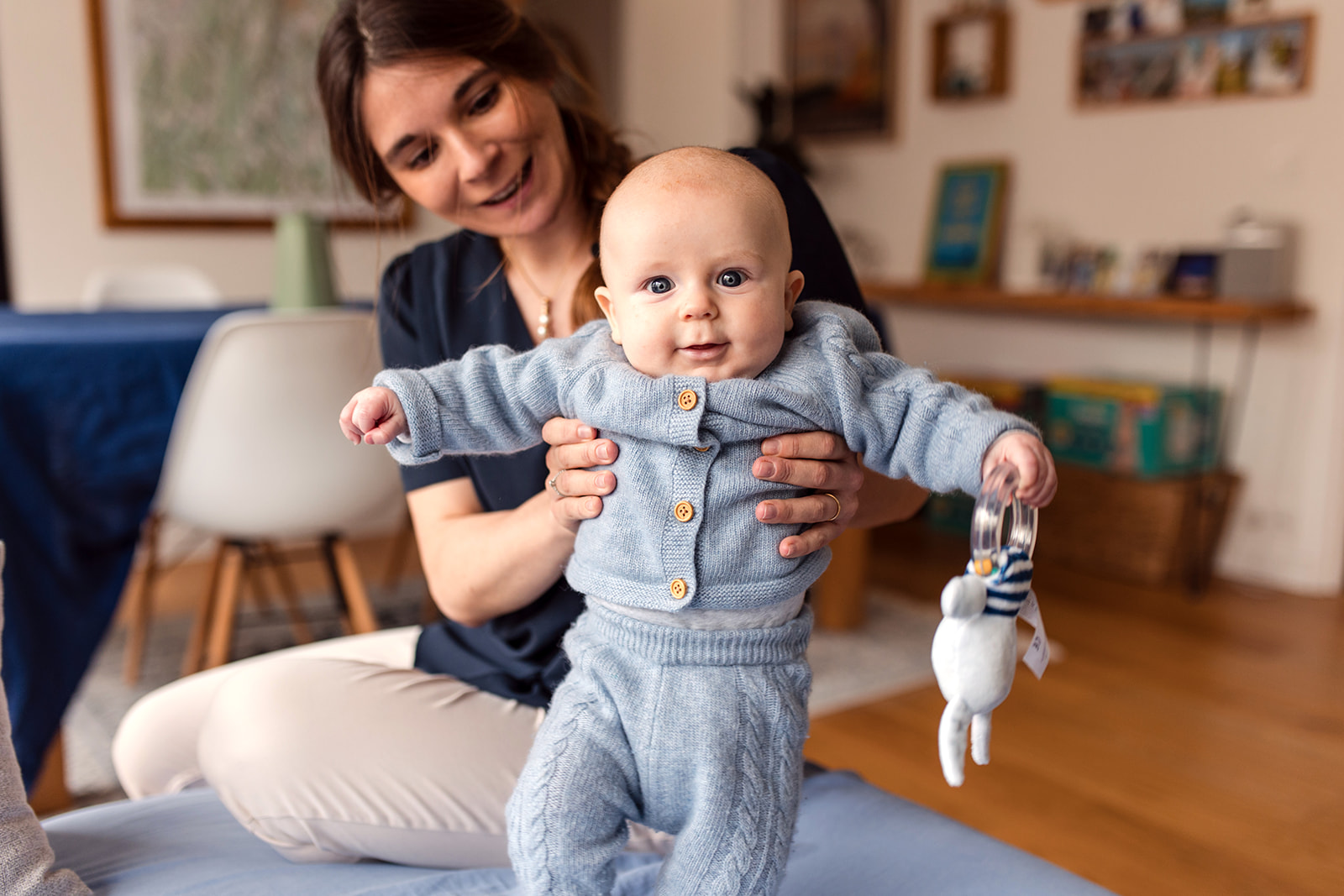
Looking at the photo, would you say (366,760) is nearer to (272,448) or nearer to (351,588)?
(272,448)

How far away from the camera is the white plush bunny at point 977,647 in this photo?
2.49ft

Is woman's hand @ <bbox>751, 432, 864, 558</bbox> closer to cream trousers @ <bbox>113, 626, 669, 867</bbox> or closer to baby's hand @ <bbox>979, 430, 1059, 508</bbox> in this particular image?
baby's hand @ <bbox>979, 430, 1059, 508</bbox>

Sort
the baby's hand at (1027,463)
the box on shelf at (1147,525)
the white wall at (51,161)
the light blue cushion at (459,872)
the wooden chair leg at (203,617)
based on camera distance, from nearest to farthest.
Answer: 1. the baby's hand at (1027,463)
2. the light blue cushion at (459,872)
3. the wooden chair leg at (203,617)
4. the box on shelf at (1147,525)
5. the white wall at (51,161)

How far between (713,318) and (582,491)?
0.59 feet

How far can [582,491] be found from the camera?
911mm

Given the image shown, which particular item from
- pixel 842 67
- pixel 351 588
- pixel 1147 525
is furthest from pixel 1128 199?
pixel 351 588

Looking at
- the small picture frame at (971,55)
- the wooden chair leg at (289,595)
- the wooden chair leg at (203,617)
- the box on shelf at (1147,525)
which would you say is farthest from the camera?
the small picture frame at (971,55)

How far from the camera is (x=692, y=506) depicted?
0.86 metres

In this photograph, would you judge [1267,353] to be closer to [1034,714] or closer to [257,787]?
[1034,714]

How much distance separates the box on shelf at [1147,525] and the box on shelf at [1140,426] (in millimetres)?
47

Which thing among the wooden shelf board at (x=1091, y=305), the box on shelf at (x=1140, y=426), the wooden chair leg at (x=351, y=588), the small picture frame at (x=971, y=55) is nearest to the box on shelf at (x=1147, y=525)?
the box on shelf at (x=1140, y=426)

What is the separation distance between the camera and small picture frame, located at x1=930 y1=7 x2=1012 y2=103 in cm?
389

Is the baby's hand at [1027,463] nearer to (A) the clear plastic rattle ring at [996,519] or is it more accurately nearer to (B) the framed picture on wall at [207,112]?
(A) the clear plastic rattle ring at [996,519]

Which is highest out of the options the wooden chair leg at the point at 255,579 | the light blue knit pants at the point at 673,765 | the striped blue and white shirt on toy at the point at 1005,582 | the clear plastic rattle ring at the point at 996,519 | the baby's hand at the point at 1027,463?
the baby's hand at the point at 1027,463
